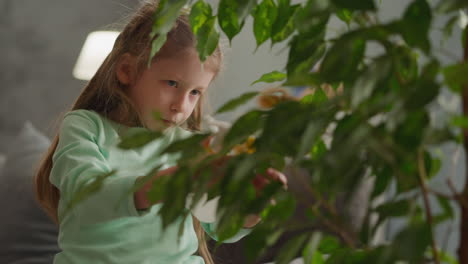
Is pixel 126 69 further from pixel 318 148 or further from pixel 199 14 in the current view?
pixel 318 148

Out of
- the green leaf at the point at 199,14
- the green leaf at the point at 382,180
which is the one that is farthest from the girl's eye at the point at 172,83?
the green leaf at the point at 382,180

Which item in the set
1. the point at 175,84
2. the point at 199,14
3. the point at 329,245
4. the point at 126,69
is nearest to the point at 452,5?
the point at 329,245

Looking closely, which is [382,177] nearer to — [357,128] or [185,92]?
[357,128]

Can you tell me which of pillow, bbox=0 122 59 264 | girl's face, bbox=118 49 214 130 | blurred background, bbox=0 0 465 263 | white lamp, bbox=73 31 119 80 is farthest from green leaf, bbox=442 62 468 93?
blurred background, bbox=0 0 465 263

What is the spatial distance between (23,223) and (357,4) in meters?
1.49

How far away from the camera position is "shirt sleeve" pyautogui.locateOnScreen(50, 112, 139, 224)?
0.82m

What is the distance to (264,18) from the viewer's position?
0.64m

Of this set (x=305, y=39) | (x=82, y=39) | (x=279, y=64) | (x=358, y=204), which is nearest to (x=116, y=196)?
(x=305, y=39)

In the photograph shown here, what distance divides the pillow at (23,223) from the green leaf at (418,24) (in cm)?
148

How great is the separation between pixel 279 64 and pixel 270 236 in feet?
8.67

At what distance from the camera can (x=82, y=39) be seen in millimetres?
2684

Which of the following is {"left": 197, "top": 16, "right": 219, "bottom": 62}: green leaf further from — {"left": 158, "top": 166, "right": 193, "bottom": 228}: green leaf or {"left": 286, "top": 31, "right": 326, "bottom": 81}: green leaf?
{"left": 158, "top": 166, "right": 193, "bottom": 228}: green leaf

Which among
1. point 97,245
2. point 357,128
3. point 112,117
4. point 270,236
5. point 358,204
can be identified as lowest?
point 358,204

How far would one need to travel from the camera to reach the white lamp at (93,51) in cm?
226
